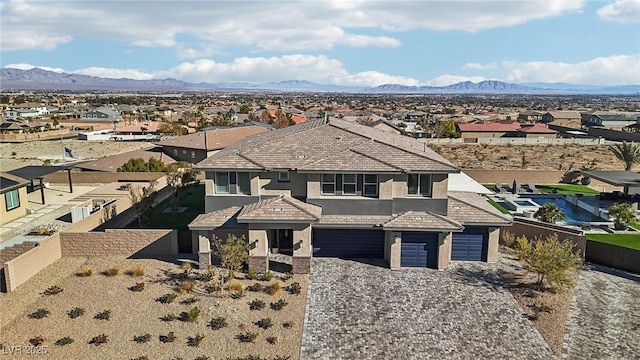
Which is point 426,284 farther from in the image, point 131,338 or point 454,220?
point 131,338

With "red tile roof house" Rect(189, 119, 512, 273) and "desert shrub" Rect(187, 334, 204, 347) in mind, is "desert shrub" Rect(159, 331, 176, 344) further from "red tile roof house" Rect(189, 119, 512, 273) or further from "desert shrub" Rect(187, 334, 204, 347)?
"red tile roof house" Rect(189, 119, 512, 273)

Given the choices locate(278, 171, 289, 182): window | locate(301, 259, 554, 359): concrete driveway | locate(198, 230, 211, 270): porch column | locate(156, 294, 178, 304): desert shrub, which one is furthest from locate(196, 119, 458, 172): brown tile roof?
locate(156, 294, 178, 304): desert shrub

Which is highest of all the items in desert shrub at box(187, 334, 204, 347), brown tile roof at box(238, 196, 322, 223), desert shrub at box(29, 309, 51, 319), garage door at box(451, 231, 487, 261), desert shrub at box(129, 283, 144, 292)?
brown tile roof at box(238, 196, 322, 223)

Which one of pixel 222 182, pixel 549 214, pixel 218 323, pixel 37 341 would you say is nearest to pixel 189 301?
pixel 218 323

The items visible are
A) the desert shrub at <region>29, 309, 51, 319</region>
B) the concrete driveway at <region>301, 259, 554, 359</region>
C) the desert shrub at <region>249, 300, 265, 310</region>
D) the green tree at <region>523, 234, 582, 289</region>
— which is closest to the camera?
the concrete driveway at <region>301, 259, 554, 359</region>

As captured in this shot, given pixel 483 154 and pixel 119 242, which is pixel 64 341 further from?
pixel 483 154

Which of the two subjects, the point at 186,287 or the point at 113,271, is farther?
the point at 113,271

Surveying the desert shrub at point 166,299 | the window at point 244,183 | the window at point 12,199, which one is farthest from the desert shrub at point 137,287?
the window at point 12,199
